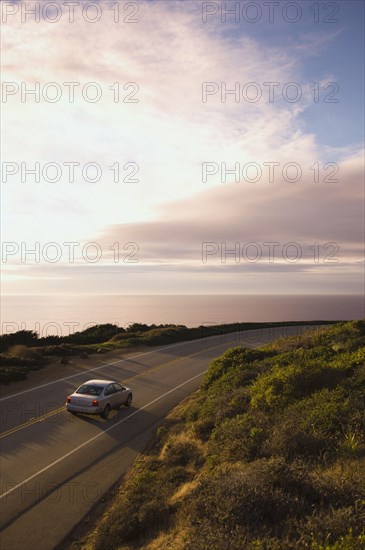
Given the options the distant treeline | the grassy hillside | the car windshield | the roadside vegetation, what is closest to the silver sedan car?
the car windshield

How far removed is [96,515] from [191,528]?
4.37m

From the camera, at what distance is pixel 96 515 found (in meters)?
10.2

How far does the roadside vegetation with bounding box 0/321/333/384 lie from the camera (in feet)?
91.5

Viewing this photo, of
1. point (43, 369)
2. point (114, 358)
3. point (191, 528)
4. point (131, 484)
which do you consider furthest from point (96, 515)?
point (114, 358)

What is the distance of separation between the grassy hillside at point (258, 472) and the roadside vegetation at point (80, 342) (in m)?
14.6

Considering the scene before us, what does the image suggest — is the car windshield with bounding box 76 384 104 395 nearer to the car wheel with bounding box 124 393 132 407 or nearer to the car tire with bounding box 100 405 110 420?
the car tire with bounding box 100 405 110 420

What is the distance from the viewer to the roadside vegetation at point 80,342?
2788cm

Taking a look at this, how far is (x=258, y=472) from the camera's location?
8047mm

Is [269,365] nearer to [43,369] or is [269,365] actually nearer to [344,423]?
[344,423]

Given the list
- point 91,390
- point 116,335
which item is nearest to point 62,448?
point 91,390

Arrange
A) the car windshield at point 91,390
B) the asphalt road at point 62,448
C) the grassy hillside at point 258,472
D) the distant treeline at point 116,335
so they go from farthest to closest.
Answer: the distant treeline at point 116,335 → the car windshield at point 91,390 → the asphalt road at point 62,448 → the grassy hillside at point 258,472

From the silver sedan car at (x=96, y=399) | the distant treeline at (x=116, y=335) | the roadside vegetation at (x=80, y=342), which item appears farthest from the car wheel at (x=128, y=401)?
the distant treeline at (x=116, y=335)

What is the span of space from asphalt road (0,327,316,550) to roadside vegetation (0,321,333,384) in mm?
4267

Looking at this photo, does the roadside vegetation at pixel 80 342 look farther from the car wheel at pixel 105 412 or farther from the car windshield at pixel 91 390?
the car wheel at pixel 105 412
